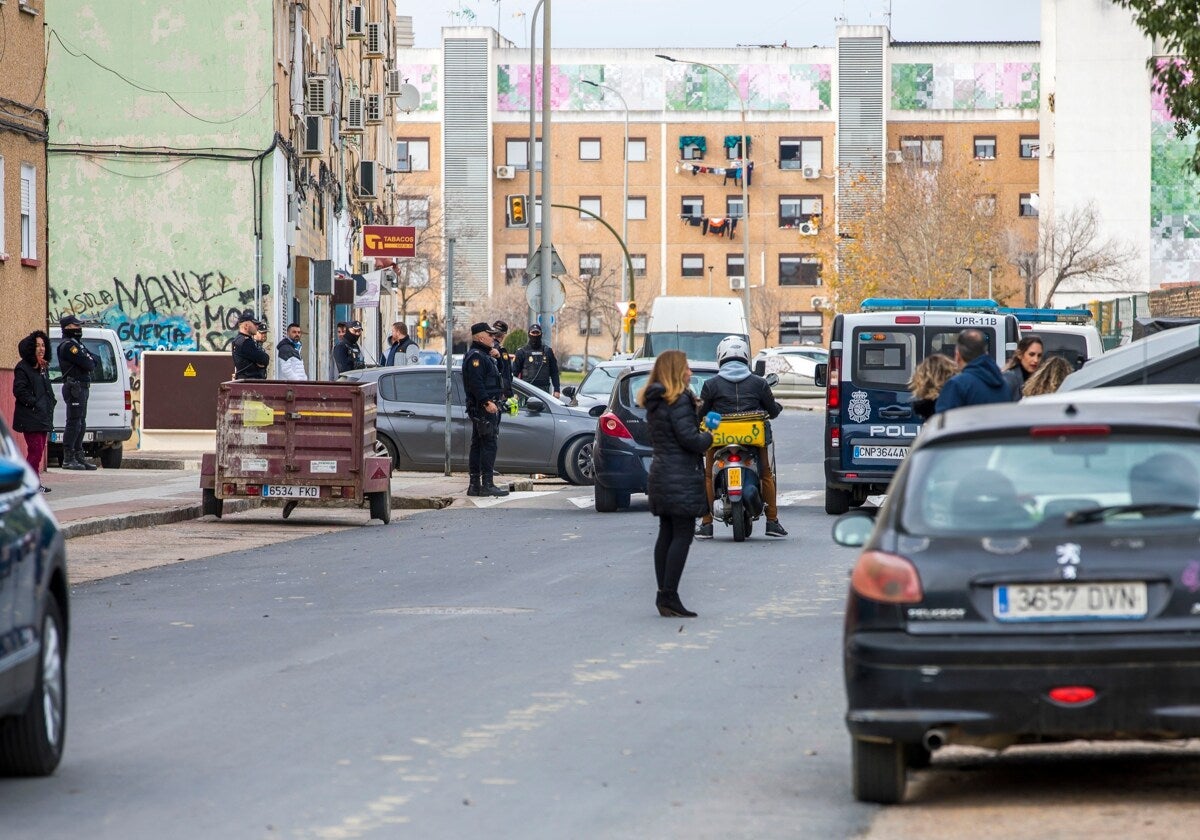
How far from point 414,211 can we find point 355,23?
46.4m

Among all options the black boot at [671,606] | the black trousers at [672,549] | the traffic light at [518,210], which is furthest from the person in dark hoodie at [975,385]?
the traffic light at [518,210]

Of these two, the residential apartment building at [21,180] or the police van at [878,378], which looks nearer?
the police van at [878,378]

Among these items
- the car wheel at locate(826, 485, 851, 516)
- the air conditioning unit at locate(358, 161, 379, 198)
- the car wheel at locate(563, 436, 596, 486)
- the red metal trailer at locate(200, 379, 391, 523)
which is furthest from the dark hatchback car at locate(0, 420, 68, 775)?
the air conditioning unit at locate(358, 161, 379, 198)

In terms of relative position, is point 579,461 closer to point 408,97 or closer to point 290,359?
point 290,359

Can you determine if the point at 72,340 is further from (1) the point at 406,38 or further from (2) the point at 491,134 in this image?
(2) the point at 491,134

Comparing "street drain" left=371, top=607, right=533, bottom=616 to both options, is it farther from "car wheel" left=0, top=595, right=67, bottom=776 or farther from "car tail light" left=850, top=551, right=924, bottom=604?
"car tail light" left=850, top=551, right=924, bottom=604

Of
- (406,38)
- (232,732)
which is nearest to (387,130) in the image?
(406,38)

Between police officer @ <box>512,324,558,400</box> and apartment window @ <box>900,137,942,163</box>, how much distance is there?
62.0m

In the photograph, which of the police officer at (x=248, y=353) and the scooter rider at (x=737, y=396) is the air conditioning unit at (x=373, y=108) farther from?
the scooter rider at (x=737, y=396)

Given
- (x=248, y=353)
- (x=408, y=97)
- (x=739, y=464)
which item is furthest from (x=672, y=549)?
(x=408, y=97)

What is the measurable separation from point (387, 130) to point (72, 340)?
127 ft

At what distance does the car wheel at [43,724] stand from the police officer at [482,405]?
16.2 metres

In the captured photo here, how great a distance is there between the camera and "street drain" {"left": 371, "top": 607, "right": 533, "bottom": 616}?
500 inches

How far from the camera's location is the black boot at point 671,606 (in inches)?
491
